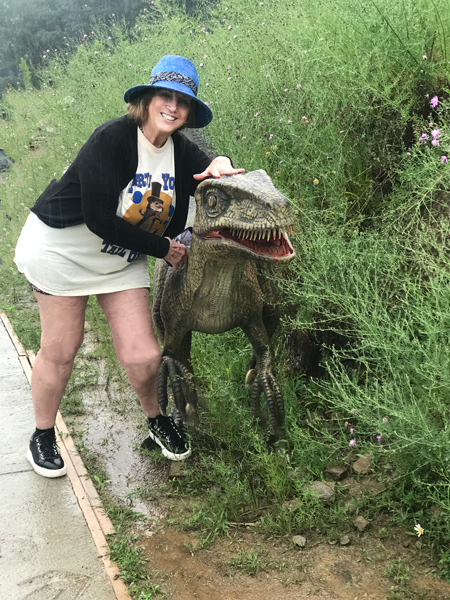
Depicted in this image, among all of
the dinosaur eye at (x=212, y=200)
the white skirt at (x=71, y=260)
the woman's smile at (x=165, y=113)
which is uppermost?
the woman's smile at (x=165, y=113)

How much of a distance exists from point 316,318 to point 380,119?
4.31 feet

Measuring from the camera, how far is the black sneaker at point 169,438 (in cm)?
322

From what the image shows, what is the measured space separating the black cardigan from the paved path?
1.32m

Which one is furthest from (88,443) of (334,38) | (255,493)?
(334,38)

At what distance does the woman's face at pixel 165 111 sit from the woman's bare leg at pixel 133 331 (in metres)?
0.81

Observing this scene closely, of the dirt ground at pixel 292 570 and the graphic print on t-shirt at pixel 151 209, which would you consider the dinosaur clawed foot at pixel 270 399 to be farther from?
the graphic print on t-shirt at pixel 151 209

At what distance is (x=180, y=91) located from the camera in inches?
102

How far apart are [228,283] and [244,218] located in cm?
42

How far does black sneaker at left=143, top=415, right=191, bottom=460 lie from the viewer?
3.22 m

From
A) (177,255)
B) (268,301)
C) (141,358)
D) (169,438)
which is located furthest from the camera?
(169,438)

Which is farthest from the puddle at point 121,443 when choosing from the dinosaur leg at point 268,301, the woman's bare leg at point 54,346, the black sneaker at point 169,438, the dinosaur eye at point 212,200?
the dinosaur eye at point 212,200

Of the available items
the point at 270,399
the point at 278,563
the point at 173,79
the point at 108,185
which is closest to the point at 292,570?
the point at 278,563

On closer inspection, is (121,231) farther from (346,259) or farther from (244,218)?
(346,259)

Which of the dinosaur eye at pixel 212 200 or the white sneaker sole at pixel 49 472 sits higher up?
the dinosaur eye at pixel 212 200
